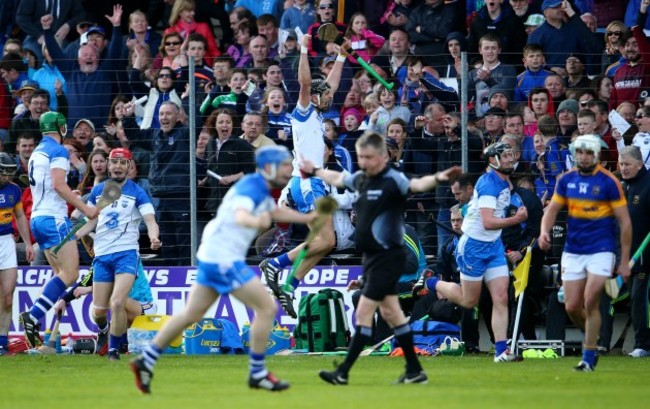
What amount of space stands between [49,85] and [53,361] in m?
6.82

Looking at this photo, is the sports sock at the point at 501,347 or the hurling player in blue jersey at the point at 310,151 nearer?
the sports sock at the point at 501,347

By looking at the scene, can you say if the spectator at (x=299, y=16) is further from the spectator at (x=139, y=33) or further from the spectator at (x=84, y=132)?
the spectator at (x=84, y=132)

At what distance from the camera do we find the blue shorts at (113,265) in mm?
17328

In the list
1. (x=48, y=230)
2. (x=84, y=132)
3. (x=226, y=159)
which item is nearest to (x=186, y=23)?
(x=84, y=132)

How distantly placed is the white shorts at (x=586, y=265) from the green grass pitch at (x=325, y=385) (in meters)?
1.02

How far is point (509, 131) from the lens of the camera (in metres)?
19.2

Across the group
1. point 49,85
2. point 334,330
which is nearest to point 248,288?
point 334,330

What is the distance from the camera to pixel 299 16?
22562 mm

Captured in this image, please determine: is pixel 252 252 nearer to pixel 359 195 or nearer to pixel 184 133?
pixel 184 133

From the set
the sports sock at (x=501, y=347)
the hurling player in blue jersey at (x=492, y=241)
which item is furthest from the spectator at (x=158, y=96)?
the sports sock at (x=501, y=347)

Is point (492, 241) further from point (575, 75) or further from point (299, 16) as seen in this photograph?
point (299, 16)

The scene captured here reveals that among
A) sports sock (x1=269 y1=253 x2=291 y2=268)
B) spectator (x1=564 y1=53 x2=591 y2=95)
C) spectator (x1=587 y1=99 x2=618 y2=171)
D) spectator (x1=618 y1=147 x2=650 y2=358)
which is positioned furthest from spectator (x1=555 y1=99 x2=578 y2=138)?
sports sock (x1=269 y1=253 x2=291 y2=268)

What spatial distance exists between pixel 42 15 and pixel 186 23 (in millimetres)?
2909

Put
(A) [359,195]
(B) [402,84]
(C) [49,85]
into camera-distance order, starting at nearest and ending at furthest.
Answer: (A) [359,195]
(B) [402,84]
(C) [49,85]
